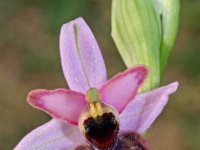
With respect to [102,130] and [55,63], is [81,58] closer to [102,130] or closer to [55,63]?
[102,130]

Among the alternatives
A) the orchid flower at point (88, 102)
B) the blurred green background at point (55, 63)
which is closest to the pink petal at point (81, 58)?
the orchid flower at point (88, 102)

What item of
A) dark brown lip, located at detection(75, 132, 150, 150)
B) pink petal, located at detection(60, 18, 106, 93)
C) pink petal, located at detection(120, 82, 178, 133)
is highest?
pink petal, located at detection(60, 18, 106, 93)

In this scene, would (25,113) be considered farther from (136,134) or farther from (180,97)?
(136,134)

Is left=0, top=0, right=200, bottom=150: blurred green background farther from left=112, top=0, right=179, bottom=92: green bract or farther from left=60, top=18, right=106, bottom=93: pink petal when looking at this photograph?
left=60, top=18, right=106, bottom=93: pink petal

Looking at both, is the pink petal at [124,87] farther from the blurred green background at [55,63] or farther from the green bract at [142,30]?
the blurred green background at [55,63]

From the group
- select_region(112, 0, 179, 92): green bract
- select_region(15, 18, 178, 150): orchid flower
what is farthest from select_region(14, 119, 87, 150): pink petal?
select_region(112, 0, 179, 92): green bract

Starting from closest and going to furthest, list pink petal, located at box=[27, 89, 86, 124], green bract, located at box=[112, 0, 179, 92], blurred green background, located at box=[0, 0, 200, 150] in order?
pink petal, located at box=[27, 89, 86, 124]
green bract, located at box=[112, 0, 179, 92]
blurred green background, located at box=[0, 0, 200, 150]
